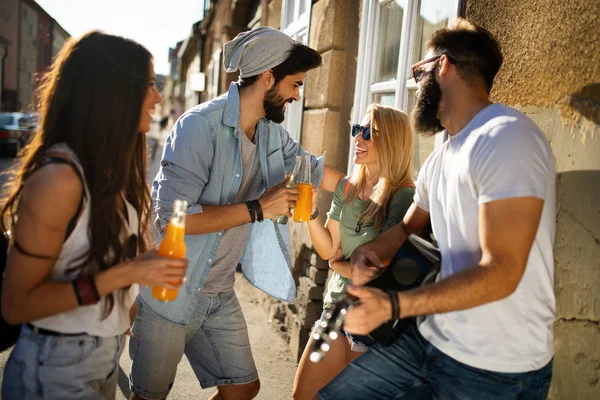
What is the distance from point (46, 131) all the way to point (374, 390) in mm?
1472

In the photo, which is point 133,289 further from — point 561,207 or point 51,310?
point 561,207

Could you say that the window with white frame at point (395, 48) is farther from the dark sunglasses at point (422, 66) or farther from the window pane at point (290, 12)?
the window pane at point (290, 12)

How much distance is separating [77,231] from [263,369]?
305 centimetres

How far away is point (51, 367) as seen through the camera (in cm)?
169

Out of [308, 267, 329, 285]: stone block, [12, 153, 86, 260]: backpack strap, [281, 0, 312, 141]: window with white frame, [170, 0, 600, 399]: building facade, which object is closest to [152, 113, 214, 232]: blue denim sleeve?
[12, 153, 86, 260]: backpack strap

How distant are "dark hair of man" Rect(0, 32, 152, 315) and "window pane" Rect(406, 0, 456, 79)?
2.03 metres

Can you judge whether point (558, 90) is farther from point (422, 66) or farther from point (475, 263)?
point (475, 263)

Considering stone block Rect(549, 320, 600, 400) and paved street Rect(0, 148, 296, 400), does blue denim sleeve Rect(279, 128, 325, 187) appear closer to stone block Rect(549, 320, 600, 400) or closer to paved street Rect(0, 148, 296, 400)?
stone block Rect(549, 320, 600, 400)

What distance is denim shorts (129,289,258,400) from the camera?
8.38 ft

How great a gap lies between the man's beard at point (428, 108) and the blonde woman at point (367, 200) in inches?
23.6

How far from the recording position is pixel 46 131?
1.77m

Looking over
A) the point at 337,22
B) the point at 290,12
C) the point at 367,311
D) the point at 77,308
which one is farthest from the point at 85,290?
the point at 290,12

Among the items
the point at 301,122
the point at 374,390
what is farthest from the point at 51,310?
the point at 301,122

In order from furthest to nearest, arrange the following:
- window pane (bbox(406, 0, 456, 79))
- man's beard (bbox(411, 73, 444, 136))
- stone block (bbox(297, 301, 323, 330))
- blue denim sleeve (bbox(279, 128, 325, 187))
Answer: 1. stone block (bbox(297, 301, 323, 330))
2. window pane (bbox(406, 0, 456, 79))
3. blue denim sleeve (bbox(279, 128, 325, 187))
4. man's beard (bbox(411, 73, 444, 136))
